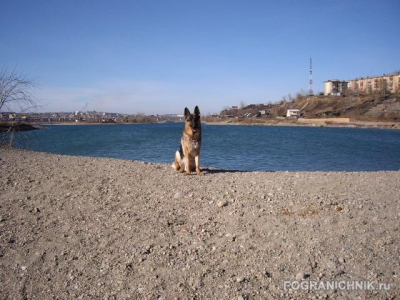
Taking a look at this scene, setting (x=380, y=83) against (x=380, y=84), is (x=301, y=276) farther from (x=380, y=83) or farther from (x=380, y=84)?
(x=380, y=83)

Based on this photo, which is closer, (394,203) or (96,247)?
(96,247)

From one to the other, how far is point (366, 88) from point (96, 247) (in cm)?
21733

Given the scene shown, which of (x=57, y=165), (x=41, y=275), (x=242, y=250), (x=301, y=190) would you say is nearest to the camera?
(x=41, y=275)

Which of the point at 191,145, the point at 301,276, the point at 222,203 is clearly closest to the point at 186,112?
the point at 191,145

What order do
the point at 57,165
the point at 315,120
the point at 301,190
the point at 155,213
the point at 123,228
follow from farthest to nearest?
1. the point at 315,120
2. the point at 57,165
3. the point at 301,190
4. the point at 155,213
5. the point at 123,228

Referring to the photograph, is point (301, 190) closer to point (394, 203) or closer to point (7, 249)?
point (394, 203)

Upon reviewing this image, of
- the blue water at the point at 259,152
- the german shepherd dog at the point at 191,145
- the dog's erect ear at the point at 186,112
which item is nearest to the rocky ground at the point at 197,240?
the german shepherd dog at the point at 191,145

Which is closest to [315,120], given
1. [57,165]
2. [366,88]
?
[366,88]

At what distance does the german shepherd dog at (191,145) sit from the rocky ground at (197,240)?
238 centimetres

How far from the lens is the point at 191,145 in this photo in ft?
33.4

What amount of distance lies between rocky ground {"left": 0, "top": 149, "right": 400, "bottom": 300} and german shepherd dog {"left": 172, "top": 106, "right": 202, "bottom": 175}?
2.38m

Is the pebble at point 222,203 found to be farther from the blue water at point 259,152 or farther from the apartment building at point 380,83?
the apartment building at point 380,83

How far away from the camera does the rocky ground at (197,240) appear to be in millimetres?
3787

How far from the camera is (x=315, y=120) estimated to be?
436 ft
